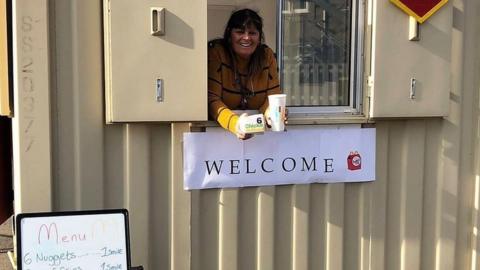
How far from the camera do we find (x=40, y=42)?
313 centimetres

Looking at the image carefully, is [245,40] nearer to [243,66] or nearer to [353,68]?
[243,66]

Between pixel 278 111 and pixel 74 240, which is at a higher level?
pixel 278 111

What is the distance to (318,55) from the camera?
385cm

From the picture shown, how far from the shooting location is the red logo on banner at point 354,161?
375 cm

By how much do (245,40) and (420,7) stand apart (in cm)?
106

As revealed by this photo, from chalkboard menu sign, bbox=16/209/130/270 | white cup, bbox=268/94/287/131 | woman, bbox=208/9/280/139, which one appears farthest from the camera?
woman, bbox=208/9/280/139

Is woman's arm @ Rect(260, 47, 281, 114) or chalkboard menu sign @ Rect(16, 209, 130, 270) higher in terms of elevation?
woman's arm @ Rect(260, 47, 281, 114)

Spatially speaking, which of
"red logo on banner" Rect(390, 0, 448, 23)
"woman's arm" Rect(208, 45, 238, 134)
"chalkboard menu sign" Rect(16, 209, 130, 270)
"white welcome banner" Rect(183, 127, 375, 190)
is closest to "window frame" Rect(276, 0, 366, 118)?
"white welcome banner" Rect(183, 127, 375, 190)

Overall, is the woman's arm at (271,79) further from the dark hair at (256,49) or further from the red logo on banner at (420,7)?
the red logo on banner at (420,7)

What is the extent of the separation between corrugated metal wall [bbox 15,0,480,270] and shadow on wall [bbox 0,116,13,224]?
0.64 metres

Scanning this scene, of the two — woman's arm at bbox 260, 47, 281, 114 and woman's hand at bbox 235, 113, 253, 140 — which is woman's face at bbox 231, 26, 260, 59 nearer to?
woman's arm at bbox 260, 47, 281, 114

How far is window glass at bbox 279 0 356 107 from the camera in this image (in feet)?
12.4

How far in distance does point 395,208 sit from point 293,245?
2.31ft

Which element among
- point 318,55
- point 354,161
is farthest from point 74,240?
point 318,55
